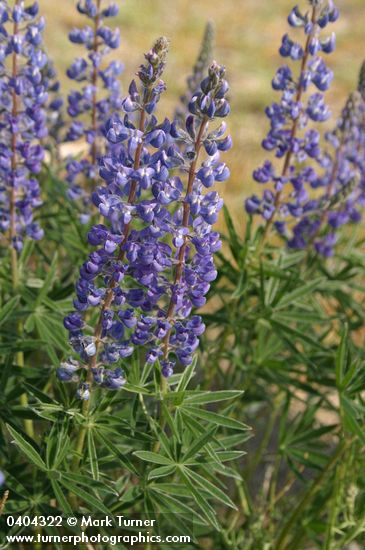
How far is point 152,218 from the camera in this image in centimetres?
206

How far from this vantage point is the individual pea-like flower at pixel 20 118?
2.83 metres

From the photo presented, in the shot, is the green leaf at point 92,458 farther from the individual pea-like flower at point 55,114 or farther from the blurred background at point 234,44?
the blurred background at point 234,44

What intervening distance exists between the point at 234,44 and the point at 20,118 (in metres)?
8.28

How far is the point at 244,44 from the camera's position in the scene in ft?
34.8

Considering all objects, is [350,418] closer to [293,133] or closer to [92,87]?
[293,133]

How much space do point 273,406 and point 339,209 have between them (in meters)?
1.02

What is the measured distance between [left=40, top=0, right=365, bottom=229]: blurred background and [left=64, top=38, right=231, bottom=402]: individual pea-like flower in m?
Result: 4.78

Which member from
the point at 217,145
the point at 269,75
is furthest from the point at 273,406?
the point at 269,75

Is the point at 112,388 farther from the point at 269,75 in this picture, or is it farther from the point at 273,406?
the point at 269,75

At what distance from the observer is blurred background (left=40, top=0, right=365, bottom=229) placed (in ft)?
27.8

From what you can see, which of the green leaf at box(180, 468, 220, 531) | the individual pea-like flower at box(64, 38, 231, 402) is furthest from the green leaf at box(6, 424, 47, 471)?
the green leaf at box(180, 468, 220, 531)

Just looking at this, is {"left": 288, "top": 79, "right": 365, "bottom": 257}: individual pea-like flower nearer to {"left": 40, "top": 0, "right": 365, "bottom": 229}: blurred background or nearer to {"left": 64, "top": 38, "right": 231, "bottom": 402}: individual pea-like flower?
{"left": 64, "top": 38, "right": 231, "bottom": 402}: individual pea-like flower

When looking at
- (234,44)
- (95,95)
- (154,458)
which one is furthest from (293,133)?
(234,44)

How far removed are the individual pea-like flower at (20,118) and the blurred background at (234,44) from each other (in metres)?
4.05
